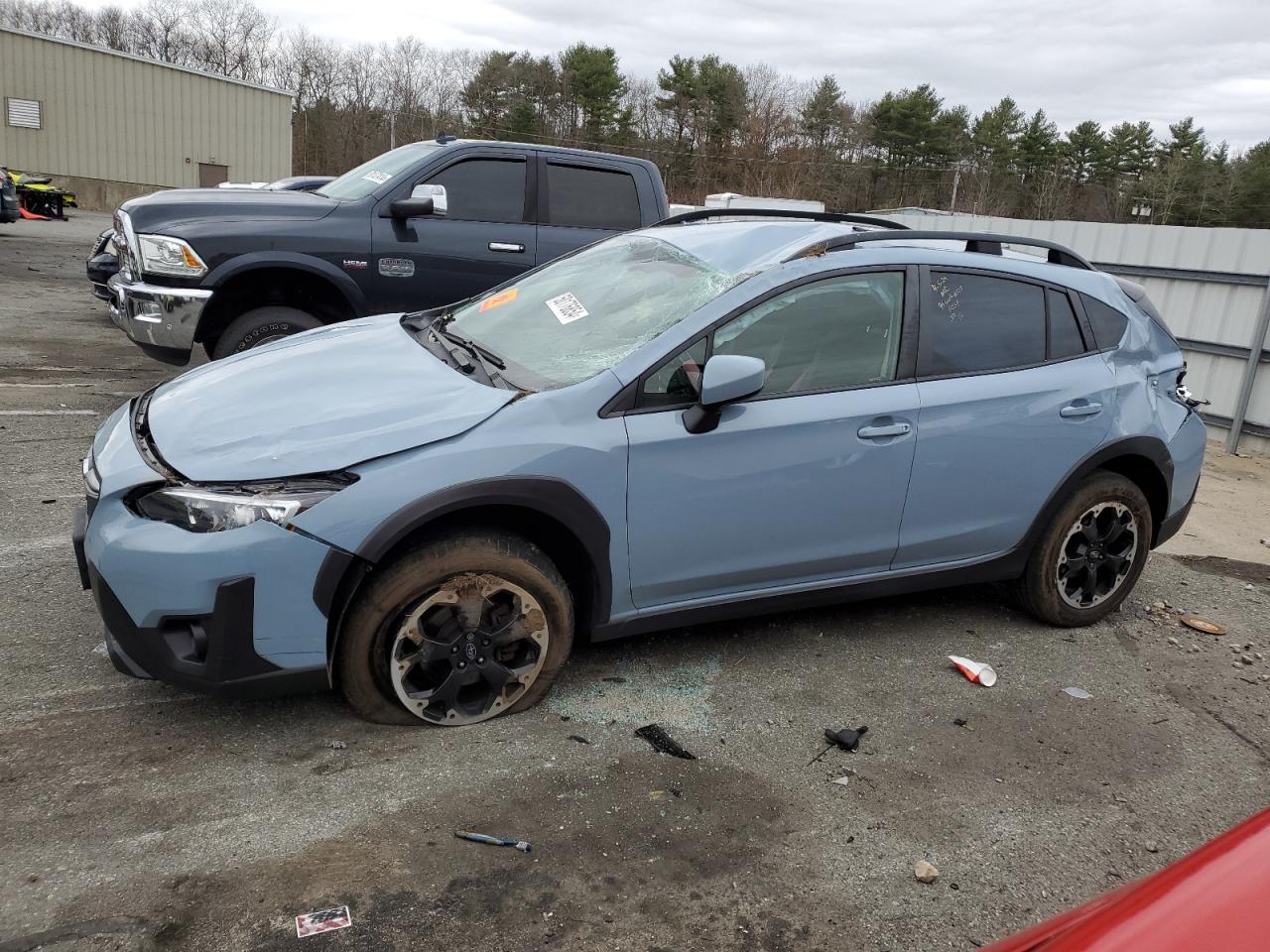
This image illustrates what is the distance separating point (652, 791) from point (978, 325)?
2.32 metres

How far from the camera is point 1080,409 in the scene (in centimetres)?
410

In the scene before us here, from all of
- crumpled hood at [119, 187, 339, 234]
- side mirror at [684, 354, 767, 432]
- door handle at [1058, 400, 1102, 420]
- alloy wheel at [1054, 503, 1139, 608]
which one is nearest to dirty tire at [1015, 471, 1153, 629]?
alloy wheel at [1054, 503, 1139, 608]

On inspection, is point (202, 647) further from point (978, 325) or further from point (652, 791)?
point (978, 325)

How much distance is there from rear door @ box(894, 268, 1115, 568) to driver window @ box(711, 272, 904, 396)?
0.16m

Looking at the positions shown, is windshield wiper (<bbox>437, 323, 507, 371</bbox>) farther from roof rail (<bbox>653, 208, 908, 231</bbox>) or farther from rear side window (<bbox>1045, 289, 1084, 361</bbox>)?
rear side window (<bbox>1045, 289, 1084, 361</bbox>)

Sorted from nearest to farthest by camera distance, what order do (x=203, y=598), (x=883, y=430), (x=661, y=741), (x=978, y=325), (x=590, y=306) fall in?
(x=203, y=598), (x=661, y=741), (x=883, y=430), (x=590, y=306), (x=978, y=325)

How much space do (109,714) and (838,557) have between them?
8.53 feet

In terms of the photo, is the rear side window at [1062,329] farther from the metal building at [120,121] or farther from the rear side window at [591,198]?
the metal building at [120,121]

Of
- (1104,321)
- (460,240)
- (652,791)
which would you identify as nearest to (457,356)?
(652,791)

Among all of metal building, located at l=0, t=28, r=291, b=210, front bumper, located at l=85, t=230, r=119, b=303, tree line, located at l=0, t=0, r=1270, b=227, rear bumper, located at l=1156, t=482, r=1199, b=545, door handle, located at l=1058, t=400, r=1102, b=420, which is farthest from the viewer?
tree line, located at l=0, t=0, r=1270, b=227

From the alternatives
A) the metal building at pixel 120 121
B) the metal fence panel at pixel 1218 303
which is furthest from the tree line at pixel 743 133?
the metal fence panel at pixel 1218 303

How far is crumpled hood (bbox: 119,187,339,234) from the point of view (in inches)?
243

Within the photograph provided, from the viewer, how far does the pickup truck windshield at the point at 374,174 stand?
6.84 meters

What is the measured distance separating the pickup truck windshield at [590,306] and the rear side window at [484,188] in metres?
2.86
